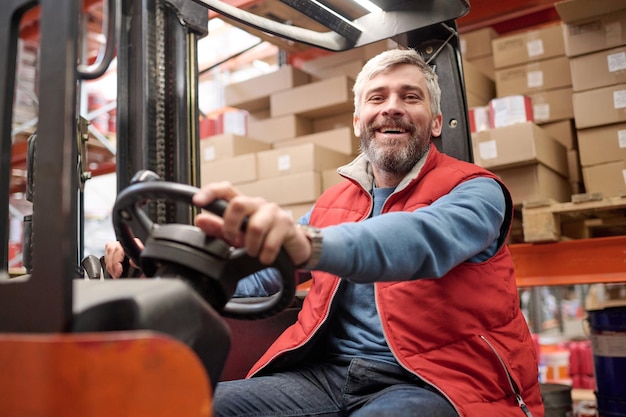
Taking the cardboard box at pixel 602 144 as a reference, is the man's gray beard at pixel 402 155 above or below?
below

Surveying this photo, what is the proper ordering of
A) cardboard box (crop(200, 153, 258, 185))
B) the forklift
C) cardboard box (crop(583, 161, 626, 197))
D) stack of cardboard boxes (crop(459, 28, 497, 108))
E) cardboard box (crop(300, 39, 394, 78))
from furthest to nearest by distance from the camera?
cardboard box (crop(300, 39, 394, 78)) < cardboard box (crop(200, 153, 258, 185)) < stack of cardboard boxes (crop(459, 28, 497, 108)) < cardboard box (crop(583, 161, 626, 197)) < the forklift

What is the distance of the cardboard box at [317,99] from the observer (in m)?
4.20

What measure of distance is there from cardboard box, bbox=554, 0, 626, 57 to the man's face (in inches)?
59.3

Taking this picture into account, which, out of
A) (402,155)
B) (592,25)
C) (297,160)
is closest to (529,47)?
(592,25)

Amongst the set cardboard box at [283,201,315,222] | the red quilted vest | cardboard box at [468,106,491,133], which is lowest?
the red quilted vest

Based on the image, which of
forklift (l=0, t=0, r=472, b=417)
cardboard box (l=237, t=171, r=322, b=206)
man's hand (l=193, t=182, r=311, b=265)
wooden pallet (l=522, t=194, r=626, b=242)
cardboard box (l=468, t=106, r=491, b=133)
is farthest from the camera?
cardboard box (l=237, t=171, r=322, b=206)

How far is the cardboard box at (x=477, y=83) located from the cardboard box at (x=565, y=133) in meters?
0.53

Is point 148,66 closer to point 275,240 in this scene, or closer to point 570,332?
point 275,240

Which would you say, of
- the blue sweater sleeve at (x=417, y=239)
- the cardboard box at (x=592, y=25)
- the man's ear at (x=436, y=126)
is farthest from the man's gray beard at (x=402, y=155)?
the cardboard box at (x=592, y=25)

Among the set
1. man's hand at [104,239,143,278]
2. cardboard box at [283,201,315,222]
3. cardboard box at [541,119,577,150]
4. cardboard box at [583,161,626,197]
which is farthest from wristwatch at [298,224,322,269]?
cardboard box at [541,119,577,150]

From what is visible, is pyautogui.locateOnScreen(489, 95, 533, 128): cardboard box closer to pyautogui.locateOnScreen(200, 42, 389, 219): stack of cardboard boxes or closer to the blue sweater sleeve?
pyautogui.locateOnScreen(200, 42, 389, 219): stack of cardboard boxes

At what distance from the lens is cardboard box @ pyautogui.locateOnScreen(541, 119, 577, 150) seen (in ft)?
11.6

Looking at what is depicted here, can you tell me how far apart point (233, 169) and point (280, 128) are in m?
0.50

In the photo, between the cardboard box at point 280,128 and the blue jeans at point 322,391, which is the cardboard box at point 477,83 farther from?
the blue jeans at point 322,391
